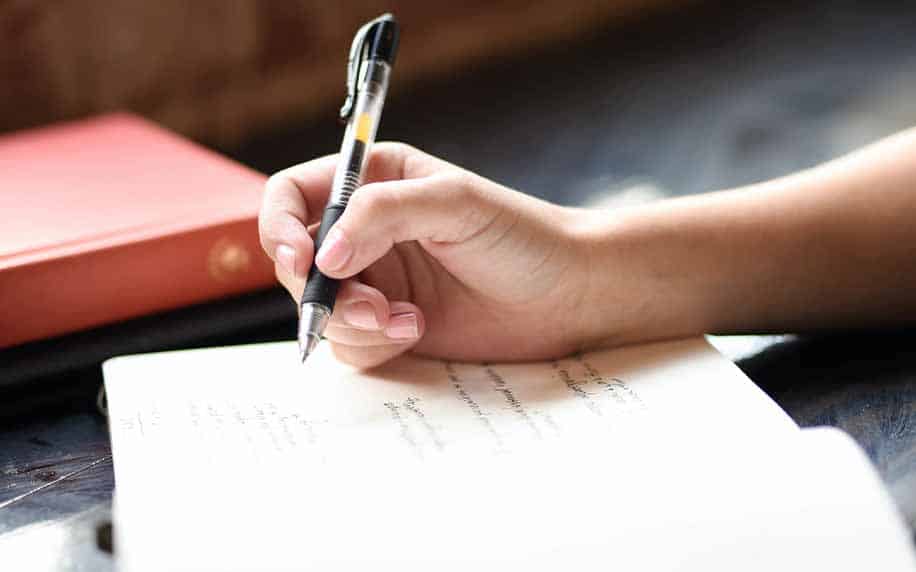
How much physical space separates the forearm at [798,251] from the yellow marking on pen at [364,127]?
0.54 ft

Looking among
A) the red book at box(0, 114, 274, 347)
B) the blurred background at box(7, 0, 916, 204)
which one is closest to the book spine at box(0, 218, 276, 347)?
the red book at box(0, 114, 274, 347)

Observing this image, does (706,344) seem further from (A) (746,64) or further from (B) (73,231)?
(A) (746,64)

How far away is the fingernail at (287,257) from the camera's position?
71cm

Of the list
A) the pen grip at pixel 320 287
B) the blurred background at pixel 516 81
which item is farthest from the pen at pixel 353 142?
the blurred background at pixel 516 81

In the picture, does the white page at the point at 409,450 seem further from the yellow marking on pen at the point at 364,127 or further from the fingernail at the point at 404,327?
the yellow marking on pen at the point at 364,127

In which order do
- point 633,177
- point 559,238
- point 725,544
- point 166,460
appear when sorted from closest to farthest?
point 725,544 → point 166,460 → point 559,238 → point 633,177

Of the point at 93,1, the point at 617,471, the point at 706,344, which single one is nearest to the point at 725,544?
the point at 617,471

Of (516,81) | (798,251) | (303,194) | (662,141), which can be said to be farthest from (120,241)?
(516,81)

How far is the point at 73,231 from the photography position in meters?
0.82

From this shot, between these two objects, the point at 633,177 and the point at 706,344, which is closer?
the point at 706,344

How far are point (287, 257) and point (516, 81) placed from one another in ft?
2.83

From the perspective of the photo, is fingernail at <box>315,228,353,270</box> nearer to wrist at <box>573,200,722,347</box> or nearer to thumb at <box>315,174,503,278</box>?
thumb at <box>315,174,503,278</box>

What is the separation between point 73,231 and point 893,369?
551 mm

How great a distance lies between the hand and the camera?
2.29 ft
